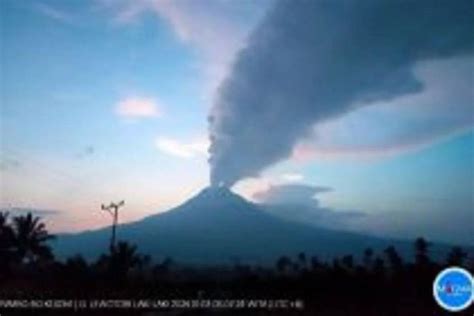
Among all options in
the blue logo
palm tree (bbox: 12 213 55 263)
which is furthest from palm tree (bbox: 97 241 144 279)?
the blue logo

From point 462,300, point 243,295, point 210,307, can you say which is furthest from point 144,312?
point 462,300

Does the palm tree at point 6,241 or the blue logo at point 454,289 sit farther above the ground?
the palm tree at point 6,241

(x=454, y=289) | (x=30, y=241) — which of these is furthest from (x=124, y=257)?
(x=454, y=289)

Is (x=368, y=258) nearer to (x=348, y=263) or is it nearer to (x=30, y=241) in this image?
(x=348, y=263)

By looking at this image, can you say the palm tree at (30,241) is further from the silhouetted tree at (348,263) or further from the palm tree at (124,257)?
the silhouetted tree at (348,263)

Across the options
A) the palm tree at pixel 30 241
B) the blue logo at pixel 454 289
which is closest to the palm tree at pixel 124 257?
the palm tree at pixel 30 241

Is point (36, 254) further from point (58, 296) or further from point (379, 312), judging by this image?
point (379, 312)
